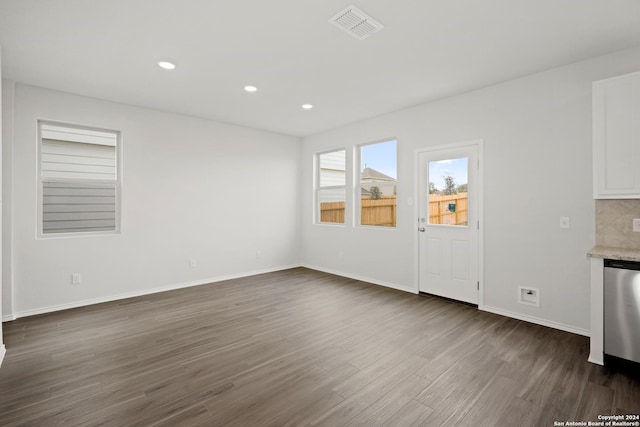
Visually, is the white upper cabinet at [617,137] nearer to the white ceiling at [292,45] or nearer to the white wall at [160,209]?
the white ceiling at [292,45]

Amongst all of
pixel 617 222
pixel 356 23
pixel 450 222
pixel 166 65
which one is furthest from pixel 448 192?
pixel 166 65

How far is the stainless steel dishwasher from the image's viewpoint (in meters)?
2.28

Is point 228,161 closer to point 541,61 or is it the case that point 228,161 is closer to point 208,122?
point 208,122

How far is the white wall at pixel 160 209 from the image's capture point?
3.63 m

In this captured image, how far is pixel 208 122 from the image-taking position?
16.9 feet

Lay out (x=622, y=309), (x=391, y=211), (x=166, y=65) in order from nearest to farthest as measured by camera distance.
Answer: (x=622, y=309) → (x=166, y=65) → (x=391, y=211)

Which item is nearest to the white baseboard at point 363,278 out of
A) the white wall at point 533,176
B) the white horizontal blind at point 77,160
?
the white wall at point 533,176

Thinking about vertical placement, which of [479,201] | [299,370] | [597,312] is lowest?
[299,370]

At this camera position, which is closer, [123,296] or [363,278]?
[123,296]

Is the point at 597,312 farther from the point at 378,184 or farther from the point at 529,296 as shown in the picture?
the point at 378,184

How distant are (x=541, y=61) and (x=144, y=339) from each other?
4857 mm

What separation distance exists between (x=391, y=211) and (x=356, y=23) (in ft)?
10.1

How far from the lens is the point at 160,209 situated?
464 centimetres

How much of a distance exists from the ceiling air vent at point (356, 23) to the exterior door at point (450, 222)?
7.00 feet
